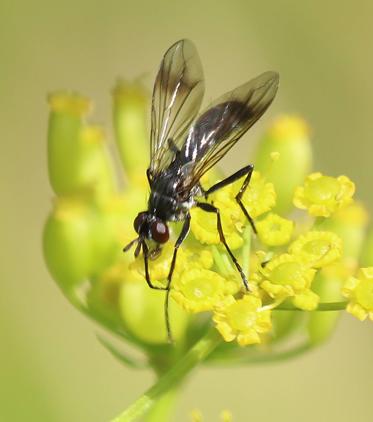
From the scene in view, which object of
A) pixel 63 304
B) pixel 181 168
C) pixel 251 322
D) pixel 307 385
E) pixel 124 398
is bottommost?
pixel 307 385

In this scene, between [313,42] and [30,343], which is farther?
[313,42]

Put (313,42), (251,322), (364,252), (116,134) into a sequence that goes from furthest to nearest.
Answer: (313,42)
(116,134)
(364,252)
(251,322)

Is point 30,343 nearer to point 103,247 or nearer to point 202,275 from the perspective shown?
point 103,247

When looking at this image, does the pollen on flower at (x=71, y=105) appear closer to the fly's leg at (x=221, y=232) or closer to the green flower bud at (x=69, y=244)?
the green flower bud at (x=69, y=244)

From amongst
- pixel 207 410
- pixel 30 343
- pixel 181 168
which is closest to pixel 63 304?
pixel 30 343

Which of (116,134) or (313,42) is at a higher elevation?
(116,134)

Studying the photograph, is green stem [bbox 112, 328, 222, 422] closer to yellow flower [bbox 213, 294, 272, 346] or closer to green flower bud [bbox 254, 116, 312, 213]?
yellow flower [bbox 213, 294, 272, 346]

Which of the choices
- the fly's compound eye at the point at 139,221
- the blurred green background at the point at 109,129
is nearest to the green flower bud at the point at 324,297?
Result: the fly's compound eye at the point at 139,221

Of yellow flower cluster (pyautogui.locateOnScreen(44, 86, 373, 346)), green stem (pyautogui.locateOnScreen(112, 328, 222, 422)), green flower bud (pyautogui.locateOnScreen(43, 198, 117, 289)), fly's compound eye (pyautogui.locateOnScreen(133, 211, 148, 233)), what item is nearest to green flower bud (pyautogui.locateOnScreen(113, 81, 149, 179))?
yellow flower cluster (pyautogui.locateOnScreen(44, 86, 373, 346))
